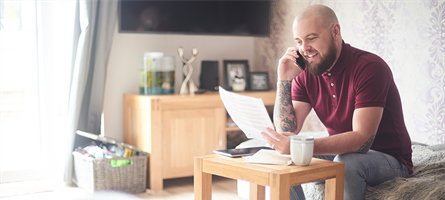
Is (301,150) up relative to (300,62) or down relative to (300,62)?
down

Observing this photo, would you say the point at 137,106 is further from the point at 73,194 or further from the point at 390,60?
the point at 390,60

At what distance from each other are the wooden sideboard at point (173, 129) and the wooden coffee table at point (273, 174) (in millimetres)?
1487

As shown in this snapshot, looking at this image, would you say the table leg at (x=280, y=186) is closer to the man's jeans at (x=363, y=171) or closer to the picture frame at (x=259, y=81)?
the man's jeans at (x=363, y=171)

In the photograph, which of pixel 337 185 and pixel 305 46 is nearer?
pixel 337 185

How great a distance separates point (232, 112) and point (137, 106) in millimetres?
1635

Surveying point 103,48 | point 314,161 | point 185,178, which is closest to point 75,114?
point 103,48

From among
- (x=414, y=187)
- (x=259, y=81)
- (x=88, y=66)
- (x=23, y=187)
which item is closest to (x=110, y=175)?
(x=23, y=187)

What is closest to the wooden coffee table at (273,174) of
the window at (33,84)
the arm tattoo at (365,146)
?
the arm tattoo at (365,146)

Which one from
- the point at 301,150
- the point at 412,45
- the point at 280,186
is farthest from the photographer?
the point at 412,45

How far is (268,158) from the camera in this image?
140 cm

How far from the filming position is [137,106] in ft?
10.2

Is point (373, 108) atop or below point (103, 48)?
below

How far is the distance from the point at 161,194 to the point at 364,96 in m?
1.72

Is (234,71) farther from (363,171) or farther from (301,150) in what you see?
(301,150)
